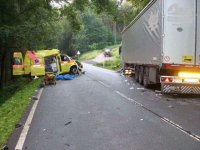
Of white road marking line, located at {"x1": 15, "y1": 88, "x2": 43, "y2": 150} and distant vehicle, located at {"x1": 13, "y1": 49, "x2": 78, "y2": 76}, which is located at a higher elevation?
distant vehicle, located at {"x1": 13, "y1": 49, "x2": 78, "y2": 76}

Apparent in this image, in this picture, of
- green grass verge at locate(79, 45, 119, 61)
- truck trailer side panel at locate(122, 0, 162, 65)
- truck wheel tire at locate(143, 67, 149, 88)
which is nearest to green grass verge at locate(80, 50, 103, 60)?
green grass verge at locate(79, 45, 119, 61)

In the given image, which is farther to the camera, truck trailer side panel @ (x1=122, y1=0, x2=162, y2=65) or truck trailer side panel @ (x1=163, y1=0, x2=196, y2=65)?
truck trailer side panel @ (x1=122, y1=0, x2=162, y2=65)

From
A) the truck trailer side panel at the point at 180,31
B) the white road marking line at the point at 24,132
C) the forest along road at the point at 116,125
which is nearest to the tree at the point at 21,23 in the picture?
the forest along road at the point at 116,125

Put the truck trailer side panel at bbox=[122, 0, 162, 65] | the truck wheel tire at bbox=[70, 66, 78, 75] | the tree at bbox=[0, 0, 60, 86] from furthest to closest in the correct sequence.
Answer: the truck wheel tire at bbox=[70, 66, 78, 75]
the tree at bbox=[0, 0, 60, 86]
the truck trailer side panel at bbox=[122, 0, 162, 65]

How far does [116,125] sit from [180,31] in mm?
7046

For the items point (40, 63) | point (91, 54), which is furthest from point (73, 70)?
point (91, 54)

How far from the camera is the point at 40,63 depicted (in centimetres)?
3062

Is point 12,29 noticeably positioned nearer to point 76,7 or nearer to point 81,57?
point 76,7

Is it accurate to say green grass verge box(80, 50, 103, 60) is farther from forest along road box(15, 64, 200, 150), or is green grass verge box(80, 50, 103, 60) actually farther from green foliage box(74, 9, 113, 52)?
forest along road box(15, 64, 200, 150)

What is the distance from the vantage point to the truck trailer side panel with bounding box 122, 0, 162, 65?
55.6ft

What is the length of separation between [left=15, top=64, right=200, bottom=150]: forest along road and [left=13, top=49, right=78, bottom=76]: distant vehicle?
49.9 ft

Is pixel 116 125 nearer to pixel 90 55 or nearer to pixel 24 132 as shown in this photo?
pixel 24 132

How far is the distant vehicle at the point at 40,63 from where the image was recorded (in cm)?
3070

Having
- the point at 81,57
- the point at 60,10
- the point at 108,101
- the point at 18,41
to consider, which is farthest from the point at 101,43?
the point at 108,101
